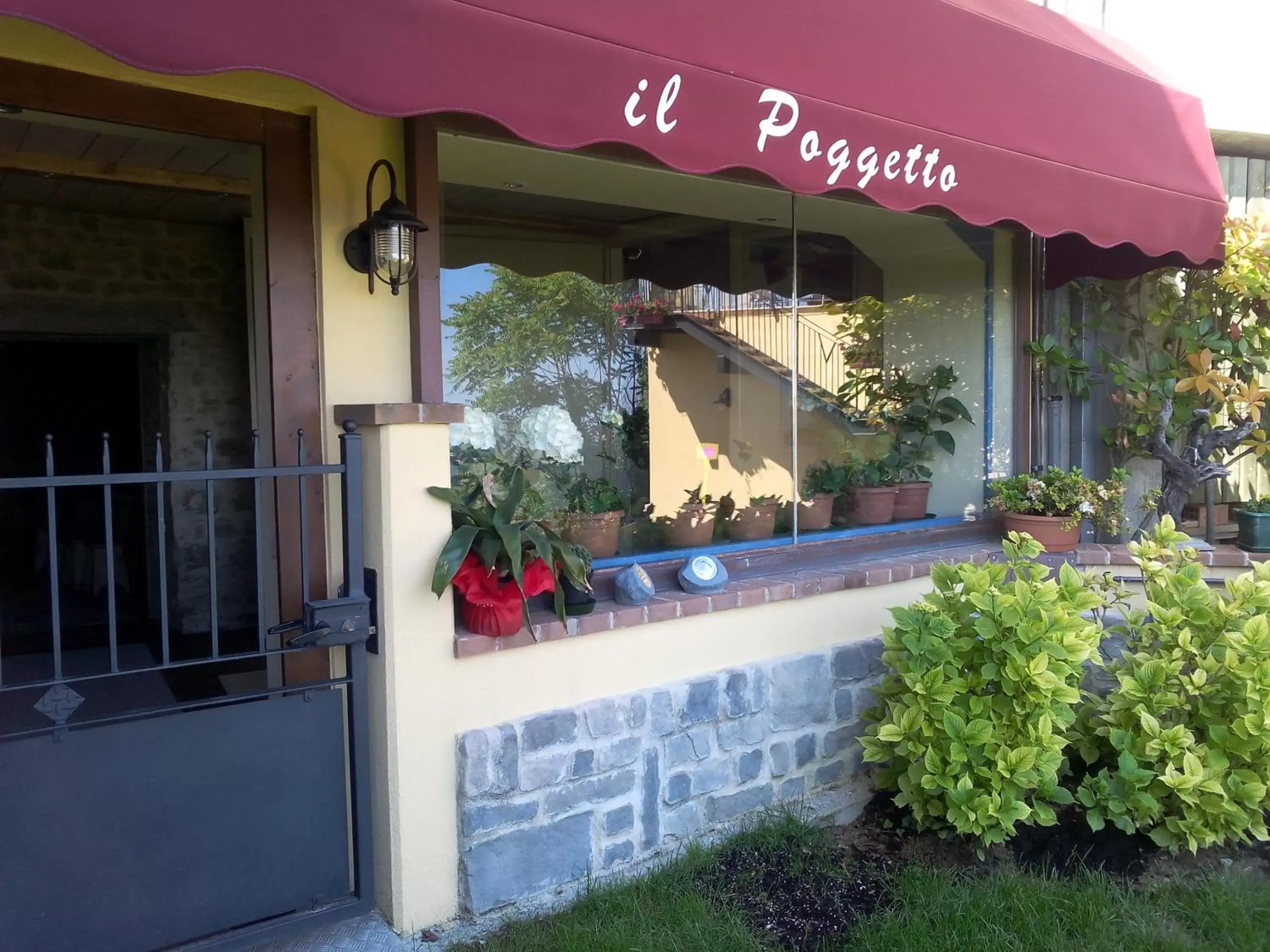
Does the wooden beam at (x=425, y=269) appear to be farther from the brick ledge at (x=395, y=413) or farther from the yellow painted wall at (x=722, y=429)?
the yellow painted wall at (x=722, y=429)

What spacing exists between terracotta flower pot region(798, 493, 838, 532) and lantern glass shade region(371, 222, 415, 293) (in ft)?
7.49

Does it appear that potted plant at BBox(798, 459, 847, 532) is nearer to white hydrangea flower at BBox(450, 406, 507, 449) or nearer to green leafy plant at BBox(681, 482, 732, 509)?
green leafy plant at BBox(681, 482, 732, 509)

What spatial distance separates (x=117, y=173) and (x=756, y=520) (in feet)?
10.6

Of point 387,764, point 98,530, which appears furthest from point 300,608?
point 98,530

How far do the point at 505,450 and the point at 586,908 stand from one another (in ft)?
5.74

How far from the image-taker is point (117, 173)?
427cm

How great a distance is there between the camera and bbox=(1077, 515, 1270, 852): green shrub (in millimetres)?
2977

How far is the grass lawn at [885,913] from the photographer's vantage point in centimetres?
261

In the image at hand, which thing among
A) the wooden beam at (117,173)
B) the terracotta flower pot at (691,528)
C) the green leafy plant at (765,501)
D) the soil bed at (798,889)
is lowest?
the soil bed at (798,889)

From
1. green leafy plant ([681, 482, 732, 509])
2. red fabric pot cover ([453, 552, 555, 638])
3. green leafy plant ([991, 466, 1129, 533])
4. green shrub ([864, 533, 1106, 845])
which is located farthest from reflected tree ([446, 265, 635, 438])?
green leafy plant ([991, 466, 1129, 533])

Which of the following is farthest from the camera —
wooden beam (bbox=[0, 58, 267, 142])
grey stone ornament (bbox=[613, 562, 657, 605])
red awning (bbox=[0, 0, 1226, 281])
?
grey stone ornament (bbox=[613, 562, 657, 605])

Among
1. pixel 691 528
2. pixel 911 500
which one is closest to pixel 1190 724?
pixel 911 500

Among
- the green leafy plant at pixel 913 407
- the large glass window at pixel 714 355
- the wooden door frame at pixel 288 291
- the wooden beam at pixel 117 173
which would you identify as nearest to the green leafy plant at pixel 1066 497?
the large glass window at pixel 714 355

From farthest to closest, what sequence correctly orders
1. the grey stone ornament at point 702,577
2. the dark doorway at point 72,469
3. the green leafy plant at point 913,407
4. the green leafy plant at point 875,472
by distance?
the dark doorway at point 72,469, the green leafy plant at point 913,407, the green leafy plant at point 875,472, the grey stone ornament at point 702,577
